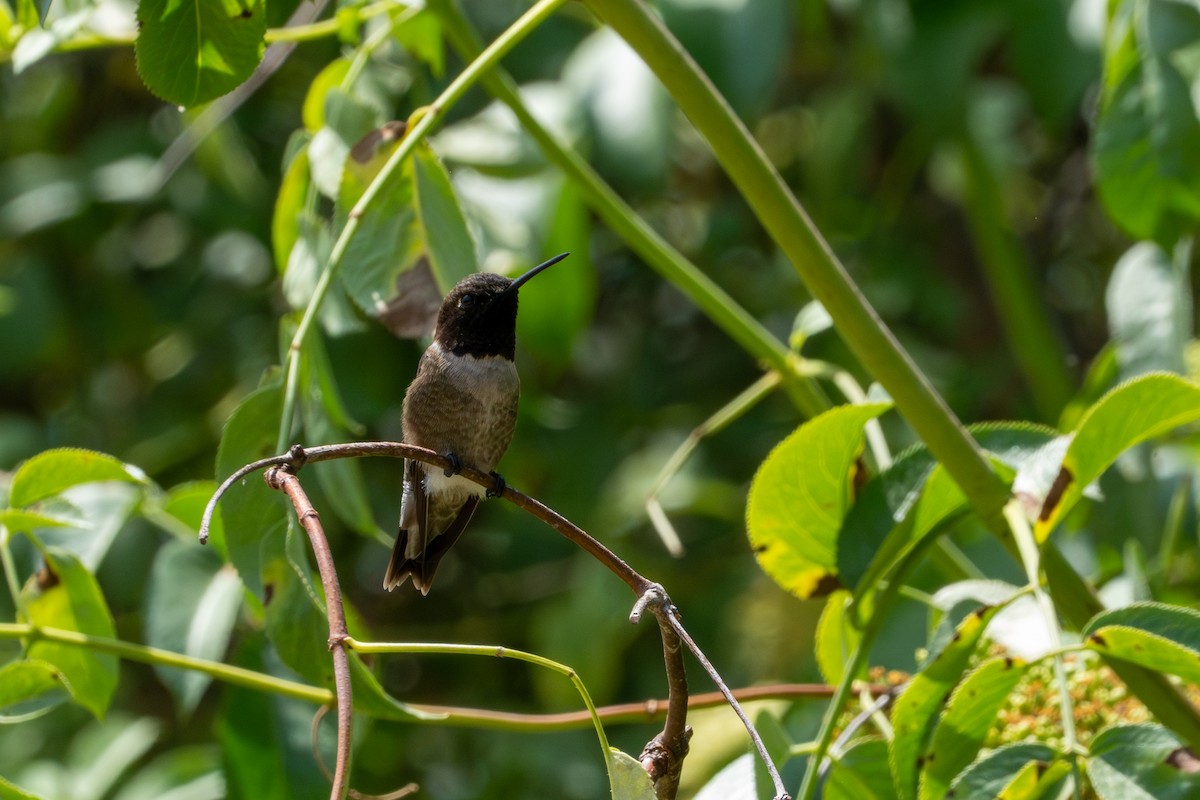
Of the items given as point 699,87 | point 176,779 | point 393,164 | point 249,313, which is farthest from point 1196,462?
point 249,313

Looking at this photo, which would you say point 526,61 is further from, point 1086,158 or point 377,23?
point 1086,158

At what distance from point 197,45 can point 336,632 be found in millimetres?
951

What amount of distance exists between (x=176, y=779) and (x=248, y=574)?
2.24 metres

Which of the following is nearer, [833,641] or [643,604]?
[643,604]

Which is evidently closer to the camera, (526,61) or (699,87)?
(699,87)

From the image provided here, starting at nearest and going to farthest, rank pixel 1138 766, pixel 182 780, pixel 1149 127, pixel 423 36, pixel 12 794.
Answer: pixel 12 794 → pixel 1138 766 → pixel 1149 127 → pixel 423 36 → pixel 182 780

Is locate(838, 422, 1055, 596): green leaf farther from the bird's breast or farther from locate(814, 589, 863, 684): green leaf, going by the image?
the bird's breast

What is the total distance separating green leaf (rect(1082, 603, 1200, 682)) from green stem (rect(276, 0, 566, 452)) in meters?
1.08

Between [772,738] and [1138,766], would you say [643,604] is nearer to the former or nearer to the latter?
[772,738]

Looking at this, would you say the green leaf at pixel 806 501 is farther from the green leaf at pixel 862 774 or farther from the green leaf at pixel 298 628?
the green leaf at pixel 298 628

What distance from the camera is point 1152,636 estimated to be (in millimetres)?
1643

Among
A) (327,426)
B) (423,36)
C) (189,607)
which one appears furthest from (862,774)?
(423,36)

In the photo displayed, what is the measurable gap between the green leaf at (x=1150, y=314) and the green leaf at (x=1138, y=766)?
110cm

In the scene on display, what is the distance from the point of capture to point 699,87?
177 cm
